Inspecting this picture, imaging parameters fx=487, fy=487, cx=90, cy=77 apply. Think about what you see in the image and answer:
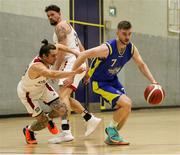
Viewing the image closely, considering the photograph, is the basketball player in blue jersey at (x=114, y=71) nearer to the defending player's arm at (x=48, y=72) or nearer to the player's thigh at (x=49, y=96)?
the defending player's arm at (x=48, y=72)

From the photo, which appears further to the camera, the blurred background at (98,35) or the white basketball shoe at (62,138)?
the blurred background at (98,35)

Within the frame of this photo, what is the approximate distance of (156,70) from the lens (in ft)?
59.9

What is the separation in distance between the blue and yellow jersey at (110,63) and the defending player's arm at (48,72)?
0.41 m

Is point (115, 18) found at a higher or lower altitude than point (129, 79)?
higher

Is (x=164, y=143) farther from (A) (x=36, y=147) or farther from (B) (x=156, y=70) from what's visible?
(B) (x=156, y=70)

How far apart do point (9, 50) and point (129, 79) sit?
5794 millimetres

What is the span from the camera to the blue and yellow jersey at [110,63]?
6.07 metres

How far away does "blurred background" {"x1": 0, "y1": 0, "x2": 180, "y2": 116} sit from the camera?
1228 cm

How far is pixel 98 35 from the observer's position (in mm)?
15656

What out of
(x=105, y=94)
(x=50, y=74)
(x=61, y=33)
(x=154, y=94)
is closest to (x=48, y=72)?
(x=50, y=74)

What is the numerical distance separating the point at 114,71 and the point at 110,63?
137mm

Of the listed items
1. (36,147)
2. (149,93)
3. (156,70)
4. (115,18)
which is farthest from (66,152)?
(156,70)

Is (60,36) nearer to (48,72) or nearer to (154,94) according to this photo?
(48,72)

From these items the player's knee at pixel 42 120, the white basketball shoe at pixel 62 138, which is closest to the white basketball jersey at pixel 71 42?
the player's knee at pixel 42 120
